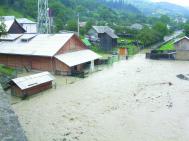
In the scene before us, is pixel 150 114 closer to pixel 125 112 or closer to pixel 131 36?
pixel 125 112

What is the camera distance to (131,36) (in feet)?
202

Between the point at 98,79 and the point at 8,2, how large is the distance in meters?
52.5

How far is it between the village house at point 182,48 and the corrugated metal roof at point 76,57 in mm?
12493

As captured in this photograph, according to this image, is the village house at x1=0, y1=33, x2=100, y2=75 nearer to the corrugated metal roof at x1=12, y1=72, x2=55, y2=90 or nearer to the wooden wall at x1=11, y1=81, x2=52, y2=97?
the corrugated metal roof at x1=12, y1=72, x2=55, y2=90

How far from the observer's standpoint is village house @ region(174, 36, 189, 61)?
3772 centimetres

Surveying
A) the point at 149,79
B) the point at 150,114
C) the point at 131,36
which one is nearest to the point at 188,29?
the point at 131,36

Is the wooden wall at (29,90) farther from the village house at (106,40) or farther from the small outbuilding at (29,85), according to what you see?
the village house at (106,40)

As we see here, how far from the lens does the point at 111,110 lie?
713 inches

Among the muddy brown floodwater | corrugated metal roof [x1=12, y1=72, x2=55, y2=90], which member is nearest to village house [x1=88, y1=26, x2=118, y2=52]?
the muddy brown floodwater

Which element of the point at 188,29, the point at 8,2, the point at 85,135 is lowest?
the point at 85,135

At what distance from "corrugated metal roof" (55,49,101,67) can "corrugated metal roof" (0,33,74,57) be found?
39.6 inches

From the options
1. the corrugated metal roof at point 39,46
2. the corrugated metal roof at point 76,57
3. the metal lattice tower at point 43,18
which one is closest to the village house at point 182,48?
the corrugated metal roof at point 76,57

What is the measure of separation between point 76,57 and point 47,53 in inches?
123

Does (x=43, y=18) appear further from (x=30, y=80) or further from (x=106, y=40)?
(x=30, y=80)
